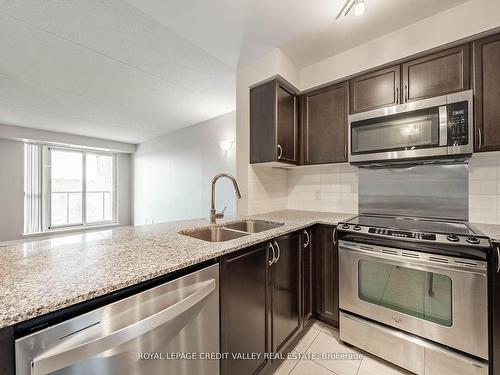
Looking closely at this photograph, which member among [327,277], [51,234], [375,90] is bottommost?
[51,234]

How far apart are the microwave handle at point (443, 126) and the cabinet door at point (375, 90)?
329mm

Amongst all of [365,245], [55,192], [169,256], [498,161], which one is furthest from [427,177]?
[55,192]

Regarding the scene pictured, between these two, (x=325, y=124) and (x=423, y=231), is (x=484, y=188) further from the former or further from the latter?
(x=325, y=124)

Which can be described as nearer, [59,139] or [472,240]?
[472,240]

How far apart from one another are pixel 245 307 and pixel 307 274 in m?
0.81

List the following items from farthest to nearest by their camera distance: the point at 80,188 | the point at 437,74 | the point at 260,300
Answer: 1. the point at 80,188
2. the point at 437,74
3. the point at 260,300

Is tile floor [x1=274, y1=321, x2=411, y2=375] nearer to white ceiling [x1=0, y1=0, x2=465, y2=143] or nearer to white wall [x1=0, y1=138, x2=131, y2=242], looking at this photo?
white ceiling [x1=0, y1=0, x2=465, y2=143]

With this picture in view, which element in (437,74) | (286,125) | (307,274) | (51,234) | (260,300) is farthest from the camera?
(51,234)

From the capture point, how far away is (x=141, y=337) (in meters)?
0.76

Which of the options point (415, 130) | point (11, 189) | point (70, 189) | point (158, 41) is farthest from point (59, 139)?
point (415, 130)

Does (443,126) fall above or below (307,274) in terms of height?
above

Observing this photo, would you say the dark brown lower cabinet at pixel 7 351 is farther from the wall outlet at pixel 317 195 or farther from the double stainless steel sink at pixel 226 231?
the wall outlet at pixel 317 195

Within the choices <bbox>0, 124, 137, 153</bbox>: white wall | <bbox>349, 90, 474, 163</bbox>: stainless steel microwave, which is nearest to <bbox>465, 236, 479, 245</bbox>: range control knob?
<bbox>349, 90, 474, 163</bbox>: stainless steel microwave

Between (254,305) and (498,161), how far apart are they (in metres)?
2.10
